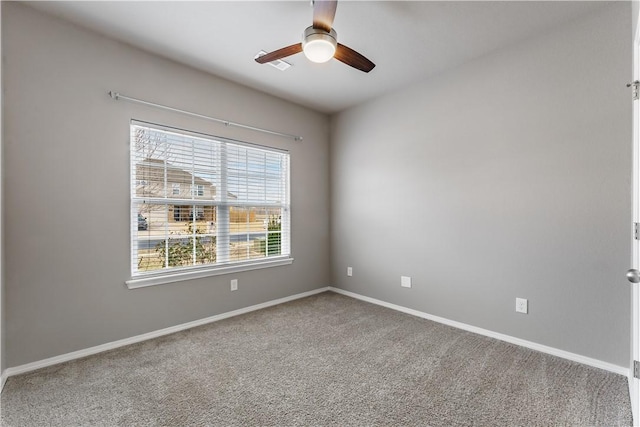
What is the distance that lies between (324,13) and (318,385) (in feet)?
7.81

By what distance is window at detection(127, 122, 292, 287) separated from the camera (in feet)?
9.28

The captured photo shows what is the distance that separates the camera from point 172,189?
2998 millimetres

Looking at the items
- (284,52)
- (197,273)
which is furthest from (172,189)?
(284,52)

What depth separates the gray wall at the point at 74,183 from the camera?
2195mm

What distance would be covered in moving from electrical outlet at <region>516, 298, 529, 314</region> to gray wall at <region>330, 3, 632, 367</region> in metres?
0.04

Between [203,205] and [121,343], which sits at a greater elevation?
[203,205]

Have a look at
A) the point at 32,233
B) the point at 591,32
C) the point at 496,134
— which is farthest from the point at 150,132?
the point at 591,32

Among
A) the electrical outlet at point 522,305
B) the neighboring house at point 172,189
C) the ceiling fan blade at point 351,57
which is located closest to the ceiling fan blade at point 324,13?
the ceiling fan blade at point 351,57

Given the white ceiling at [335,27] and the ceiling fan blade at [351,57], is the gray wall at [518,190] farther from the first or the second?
the ceiling fan blade at [351,57]

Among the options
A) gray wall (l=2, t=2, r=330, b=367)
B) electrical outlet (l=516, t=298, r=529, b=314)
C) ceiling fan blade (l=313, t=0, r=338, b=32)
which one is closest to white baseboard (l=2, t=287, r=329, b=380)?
gray wall (l=2, t=2, r=330, b=367)

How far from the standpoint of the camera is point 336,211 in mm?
4383

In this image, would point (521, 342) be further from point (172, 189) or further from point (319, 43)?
point (172, 189)

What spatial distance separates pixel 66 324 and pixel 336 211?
10.3 feet

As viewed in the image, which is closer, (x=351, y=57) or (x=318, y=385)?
(x=318, y=385)
